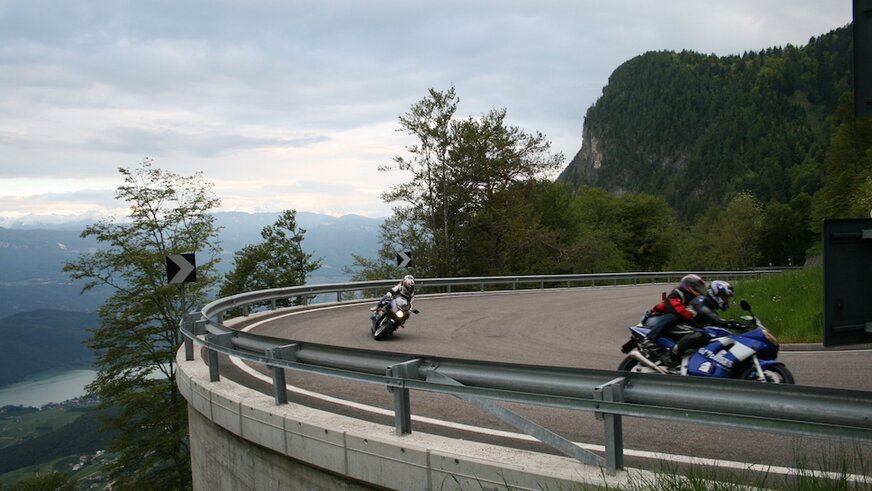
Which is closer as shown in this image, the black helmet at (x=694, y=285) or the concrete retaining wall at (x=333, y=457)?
the concrete retaining wall at (x=333, y=457)

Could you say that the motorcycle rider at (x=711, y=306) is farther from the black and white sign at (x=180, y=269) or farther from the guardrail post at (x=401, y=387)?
the black and white sign at (x=180, y=269)

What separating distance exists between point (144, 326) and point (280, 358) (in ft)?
92.4

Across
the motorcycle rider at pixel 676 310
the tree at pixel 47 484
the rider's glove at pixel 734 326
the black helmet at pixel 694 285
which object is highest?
the black helmet at pixel 694 285

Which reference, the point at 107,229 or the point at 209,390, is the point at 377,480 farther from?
the point at 107,229

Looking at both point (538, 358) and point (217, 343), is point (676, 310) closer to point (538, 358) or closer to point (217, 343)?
point (538, 358)

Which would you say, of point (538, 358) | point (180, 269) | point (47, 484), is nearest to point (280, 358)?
point (538, 358)

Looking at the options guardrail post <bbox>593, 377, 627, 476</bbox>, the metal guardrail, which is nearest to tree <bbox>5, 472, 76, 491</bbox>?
the metal guardrail

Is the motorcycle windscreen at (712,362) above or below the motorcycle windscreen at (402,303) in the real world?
above

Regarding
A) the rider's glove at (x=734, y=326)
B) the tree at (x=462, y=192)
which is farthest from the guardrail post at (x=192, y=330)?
the tree at (x=462, y=192)

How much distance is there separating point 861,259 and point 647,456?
80.9 inches

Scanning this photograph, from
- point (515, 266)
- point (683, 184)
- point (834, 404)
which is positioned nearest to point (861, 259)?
point (834, 404)

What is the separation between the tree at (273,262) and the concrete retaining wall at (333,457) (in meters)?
38.4

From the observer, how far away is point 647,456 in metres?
5.07

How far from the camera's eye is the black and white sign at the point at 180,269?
44.7ft
